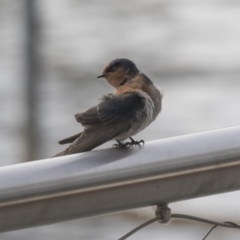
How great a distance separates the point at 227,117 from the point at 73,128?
0.90 metres

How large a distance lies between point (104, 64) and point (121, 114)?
165 inches

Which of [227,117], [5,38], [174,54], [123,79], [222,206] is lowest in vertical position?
[123,79]

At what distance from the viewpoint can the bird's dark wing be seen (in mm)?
1673

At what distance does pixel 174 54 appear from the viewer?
654cm

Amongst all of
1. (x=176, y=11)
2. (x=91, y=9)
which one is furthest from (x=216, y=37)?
(x=91, y=9)

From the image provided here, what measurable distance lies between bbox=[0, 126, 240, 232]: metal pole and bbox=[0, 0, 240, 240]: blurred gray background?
86.6 inches

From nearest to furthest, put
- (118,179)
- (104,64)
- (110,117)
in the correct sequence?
(118,179)
(110,117)
(104,64)

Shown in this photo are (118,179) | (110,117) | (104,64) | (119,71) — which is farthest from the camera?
(104,64)

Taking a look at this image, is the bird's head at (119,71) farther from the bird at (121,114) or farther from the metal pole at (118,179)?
the metal pole at (118,179)

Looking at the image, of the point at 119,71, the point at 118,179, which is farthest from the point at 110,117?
the point at 118,179

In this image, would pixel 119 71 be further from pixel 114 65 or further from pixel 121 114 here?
pixel 121 114

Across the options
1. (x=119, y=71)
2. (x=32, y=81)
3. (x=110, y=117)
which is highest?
(x=32, y=81)

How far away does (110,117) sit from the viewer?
1740 mm

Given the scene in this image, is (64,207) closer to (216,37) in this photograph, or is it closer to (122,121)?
(122,121)
